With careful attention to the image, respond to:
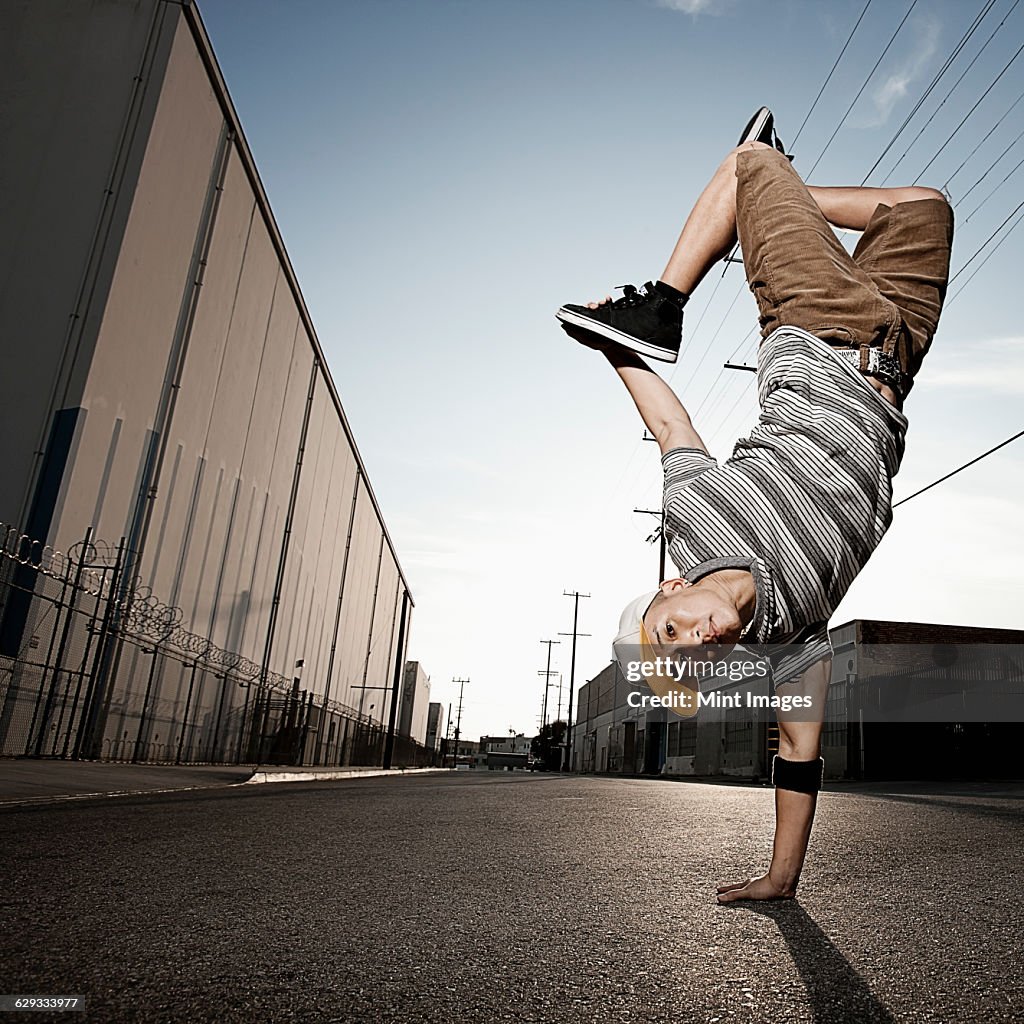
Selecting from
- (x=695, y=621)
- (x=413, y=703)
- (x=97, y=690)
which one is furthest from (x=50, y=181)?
(x=413, y=703)

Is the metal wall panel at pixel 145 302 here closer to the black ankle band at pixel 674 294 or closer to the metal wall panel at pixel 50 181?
the metal wall panel at pixel 50 181

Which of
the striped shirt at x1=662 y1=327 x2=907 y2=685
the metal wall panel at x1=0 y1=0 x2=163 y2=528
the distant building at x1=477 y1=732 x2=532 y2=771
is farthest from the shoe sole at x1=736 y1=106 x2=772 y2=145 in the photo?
the distant building at x1=477 y1=732 x2=532 y2=771

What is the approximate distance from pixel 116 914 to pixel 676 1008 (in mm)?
1097

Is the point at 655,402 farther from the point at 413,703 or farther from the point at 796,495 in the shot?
the point at 413,703

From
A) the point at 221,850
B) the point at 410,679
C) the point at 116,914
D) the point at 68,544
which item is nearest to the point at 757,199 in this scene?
the point at 116,914

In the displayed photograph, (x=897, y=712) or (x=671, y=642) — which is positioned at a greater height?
(x=897, y=712)

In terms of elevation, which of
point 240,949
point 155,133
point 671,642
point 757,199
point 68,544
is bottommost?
point 240,949

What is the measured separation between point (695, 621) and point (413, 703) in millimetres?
57056

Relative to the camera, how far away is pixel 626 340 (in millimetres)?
2350

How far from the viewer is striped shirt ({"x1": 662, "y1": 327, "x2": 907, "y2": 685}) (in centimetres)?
165

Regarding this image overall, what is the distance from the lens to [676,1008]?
1.27 metres

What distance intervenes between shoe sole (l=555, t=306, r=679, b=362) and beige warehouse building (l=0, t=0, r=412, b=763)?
303 inches

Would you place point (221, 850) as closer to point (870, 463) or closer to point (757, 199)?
point (870, 463)

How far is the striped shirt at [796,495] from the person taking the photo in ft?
5.42
